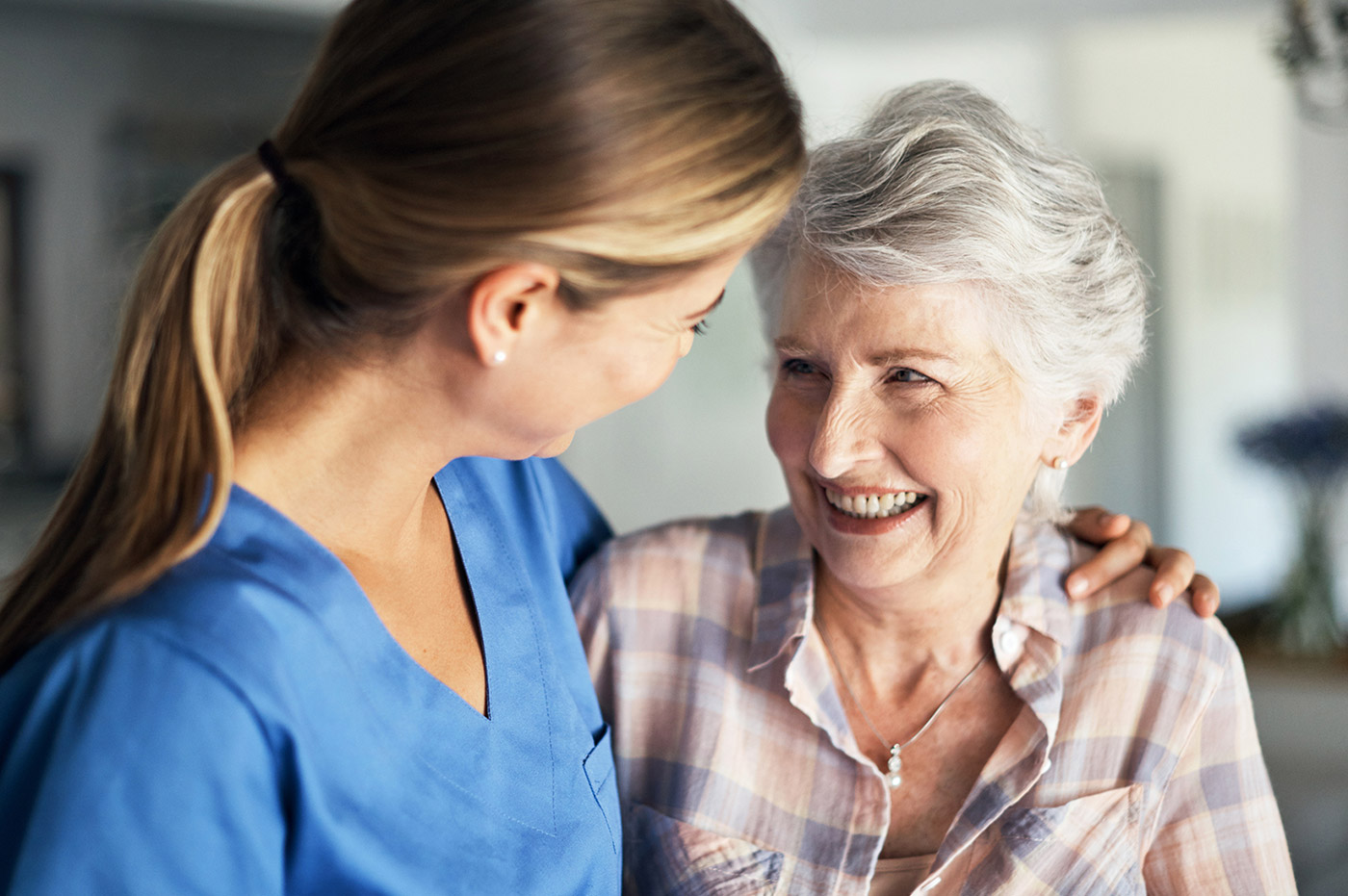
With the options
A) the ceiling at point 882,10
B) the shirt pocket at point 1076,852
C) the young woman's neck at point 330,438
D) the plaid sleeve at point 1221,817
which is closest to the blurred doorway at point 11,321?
the ceiling at point 882,10

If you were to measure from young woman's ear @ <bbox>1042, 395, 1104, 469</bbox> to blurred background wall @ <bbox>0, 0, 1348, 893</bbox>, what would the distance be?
259cm

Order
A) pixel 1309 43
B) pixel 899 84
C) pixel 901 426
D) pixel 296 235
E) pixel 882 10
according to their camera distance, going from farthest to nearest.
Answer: pixel 882 10
pixel 899 84
pixel 1309 43
pixel 901 426
pixel 296 235

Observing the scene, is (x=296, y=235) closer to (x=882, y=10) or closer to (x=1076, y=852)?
(x=1076, y=852)

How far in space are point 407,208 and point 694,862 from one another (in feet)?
2.69

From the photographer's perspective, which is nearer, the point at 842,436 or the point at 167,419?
the point at 167,419

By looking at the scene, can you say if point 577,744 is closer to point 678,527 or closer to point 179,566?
point 678,527

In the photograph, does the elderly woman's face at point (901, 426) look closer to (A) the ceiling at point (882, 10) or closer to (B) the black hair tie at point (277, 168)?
(B) the black hair tie at point (277, 168)

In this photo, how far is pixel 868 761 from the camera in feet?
4.38

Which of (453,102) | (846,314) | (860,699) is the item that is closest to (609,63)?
(453,102)

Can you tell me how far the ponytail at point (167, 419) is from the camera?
2.97ft

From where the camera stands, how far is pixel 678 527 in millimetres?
1556

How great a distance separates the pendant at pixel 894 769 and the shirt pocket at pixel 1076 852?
0.14 meters

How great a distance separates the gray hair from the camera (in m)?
1.27

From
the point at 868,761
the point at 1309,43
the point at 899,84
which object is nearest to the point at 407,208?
the point at 868,761
